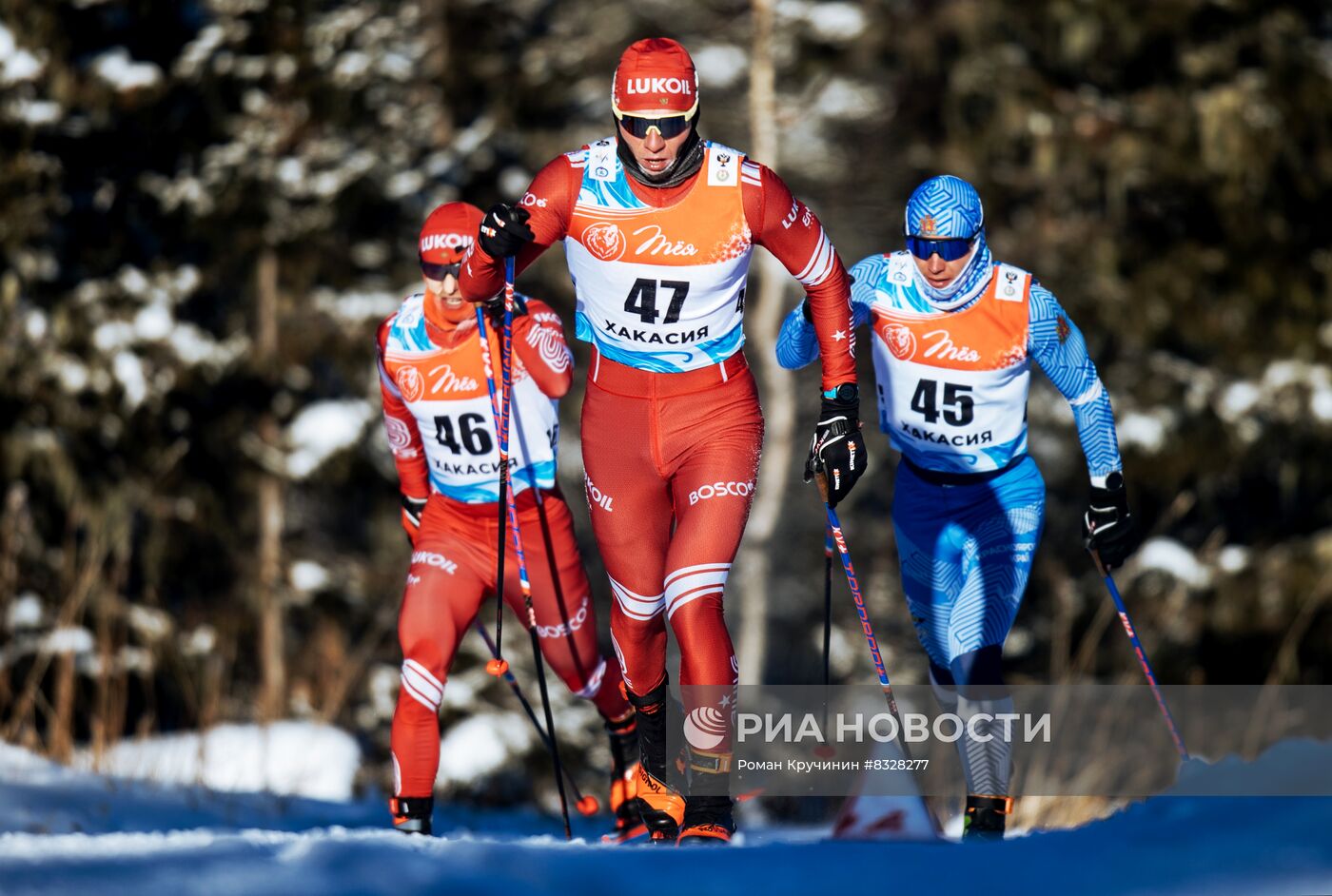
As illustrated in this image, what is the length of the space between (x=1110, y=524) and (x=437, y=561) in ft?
8.83

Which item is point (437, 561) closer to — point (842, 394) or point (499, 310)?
point (499, 310)

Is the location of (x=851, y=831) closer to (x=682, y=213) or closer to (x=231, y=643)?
(x=682, y=213)

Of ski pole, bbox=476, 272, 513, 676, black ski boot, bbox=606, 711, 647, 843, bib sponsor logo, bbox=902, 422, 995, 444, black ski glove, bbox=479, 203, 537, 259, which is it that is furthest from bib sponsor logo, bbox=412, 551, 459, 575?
bib sponsor logo, bbox=902, 422, 995, 444

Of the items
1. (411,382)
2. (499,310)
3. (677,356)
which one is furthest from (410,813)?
(677,356)

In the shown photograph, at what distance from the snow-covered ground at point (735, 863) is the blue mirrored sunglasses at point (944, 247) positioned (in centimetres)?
242

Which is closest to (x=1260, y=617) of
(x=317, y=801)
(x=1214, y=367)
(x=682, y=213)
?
(x=1214, y=367)

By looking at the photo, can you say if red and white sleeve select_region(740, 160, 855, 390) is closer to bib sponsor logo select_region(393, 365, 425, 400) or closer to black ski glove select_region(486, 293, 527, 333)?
black ski glove select_region(486, 293, 527, 333)

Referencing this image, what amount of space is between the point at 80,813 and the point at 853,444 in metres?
3.54

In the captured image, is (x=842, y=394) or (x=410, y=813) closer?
(x=842, y=394)

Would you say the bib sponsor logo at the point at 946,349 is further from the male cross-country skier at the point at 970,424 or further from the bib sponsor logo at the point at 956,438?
the bib sponsor logo at the point at 956,438

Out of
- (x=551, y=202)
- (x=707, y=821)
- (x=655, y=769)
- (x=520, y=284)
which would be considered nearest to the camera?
(x=707, y=821)

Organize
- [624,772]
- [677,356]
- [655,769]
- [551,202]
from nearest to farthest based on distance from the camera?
[551,202] < [677,356] < [655,769] < [624,772]

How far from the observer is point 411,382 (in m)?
5.93

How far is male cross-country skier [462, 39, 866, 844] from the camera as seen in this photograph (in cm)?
491
